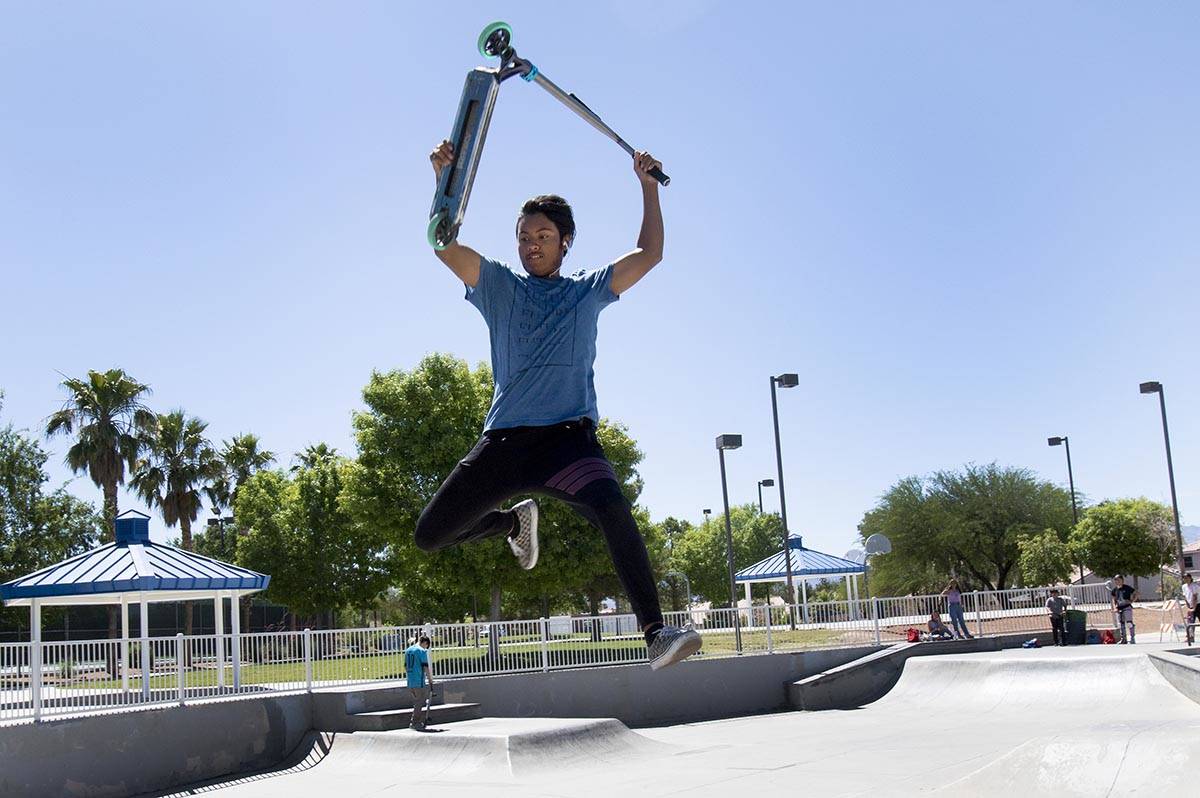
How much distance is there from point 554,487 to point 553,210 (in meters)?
1.14

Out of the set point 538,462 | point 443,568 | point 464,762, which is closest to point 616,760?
point 464,762

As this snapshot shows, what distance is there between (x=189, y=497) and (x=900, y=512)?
40.7 metres

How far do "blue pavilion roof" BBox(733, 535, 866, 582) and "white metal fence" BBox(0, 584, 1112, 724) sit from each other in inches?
257

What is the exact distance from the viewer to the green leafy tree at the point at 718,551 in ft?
263

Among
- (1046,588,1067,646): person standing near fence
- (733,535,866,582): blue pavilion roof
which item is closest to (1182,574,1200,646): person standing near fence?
(1046,588,1067,646): person standing near fence

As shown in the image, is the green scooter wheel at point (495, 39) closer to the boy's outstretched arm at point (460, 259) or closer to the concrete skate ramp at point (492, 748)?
the boy's outstretched arm at point (460, 259)

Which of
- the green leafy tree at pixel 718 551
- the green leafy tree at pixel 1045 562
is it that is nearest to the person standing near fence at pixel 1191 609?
the green leafy tree at pixel 1045 562

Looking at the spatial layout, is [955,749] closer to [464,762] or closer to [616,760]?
[616,760]

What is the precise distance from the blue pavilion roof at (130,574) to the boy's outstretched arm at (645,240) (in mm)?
17900

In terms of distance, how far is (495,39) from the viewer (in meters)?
4.17

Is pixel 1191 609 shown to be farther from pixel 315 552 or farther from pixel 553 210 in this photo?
pixel 315 552

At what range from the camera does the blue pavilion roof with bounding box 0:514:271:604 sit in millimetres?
19500

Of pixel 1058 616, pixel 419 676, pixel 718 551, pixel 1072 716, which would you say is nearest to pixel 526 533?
pixel 419 676

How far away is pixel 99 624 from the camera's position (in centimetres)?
5112
